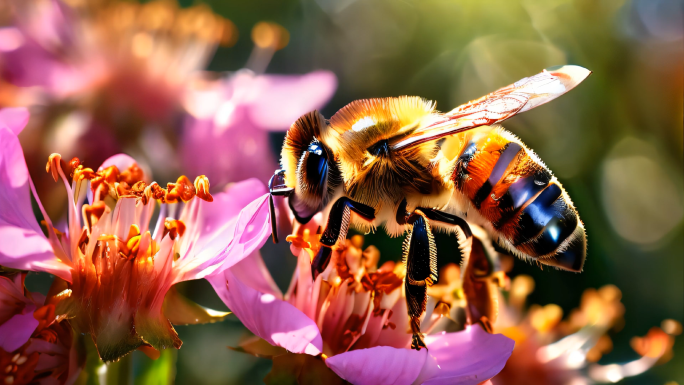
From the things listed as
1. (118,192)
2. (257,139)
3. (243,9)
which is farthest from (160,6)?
(118,192)

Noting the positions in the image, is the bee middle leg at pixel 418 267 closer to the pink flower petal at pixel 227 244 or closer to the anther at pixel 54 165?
the pink flower petal at pixel 227 244

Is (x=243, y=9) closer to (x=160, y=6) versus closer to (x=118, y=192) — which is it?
(x=160, y=6)

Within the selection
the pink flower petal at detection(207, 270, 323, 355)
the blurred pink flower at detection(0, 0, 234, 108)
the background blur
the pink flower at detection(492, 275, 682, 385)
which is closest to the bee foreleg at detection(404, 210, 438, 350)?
the pink flower petal at detection(207, 270, 323, 355)

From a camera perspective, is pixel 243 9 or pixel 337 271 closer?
pixel 337 271

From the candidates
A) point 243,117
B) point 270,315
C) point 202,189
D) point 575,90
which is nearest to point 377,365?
point 270,315

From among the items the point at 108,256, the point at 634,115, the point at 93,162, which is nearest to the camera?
the point at 108,256

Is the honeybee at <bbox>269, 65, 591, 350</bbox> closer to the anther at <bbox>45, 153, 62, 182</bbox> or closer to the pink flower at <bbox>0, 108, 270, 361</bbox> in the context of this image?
the pink flower at <bbox>0, 108, 270, 361</bbox>

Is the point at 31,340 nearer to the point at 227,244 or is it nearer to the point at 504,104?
the point at 227,244
